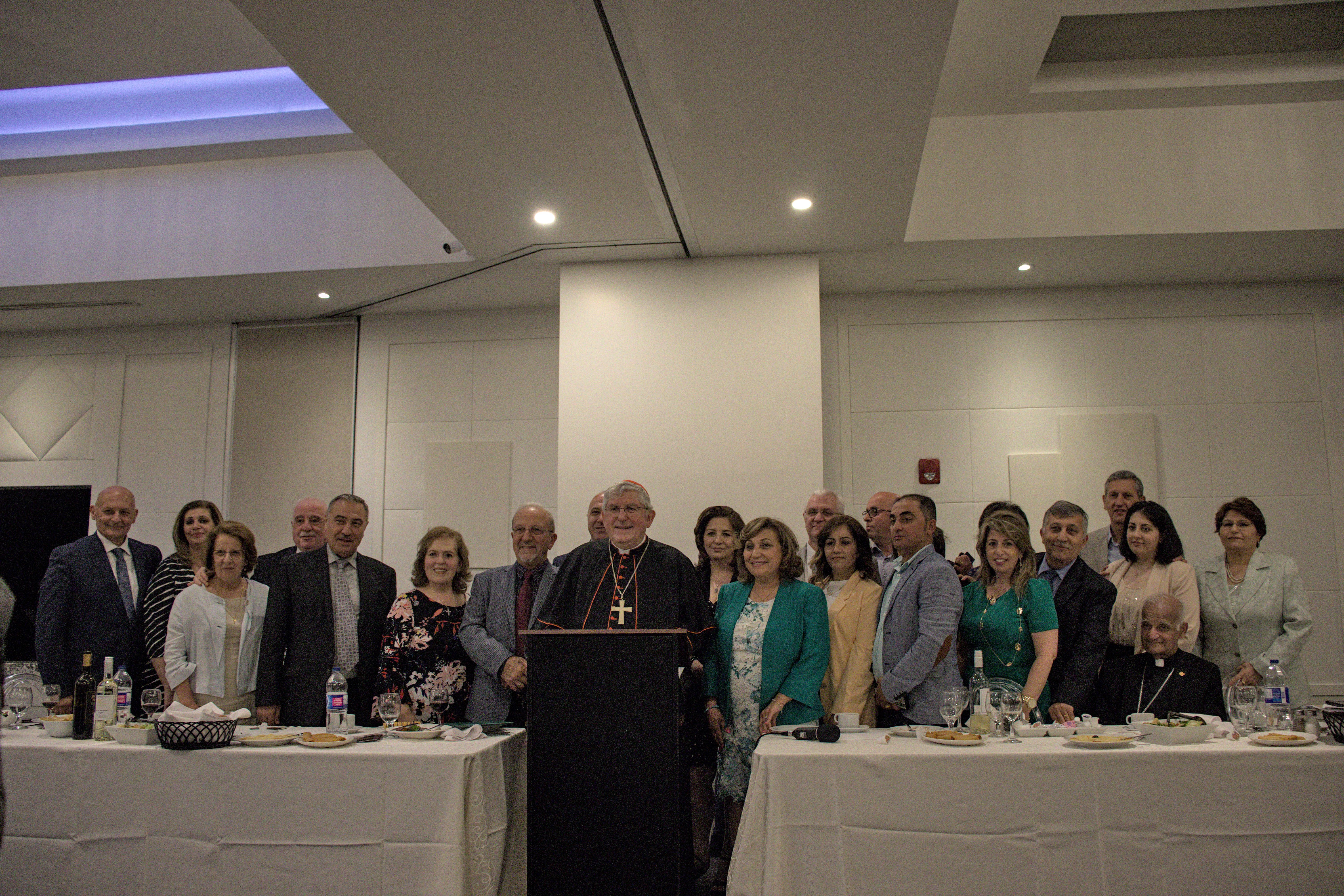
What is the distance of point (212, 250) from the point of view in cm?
659

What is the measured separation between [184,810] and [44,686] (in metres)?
1.14

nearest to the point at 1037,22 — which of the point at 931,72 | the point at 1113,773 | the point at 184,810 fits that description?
the point at 931,72

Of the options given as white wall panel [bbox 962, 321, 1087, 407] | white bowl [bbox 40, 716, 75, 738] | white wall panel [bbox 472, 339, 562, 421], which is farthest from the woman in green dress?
white wall panel [bbox 472, 339, 562, 421]

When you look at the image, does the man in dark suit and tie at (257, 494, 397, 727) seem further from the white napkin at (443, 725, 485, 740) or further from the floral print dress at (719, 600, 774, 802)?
the floral print dress at (719, 600, 774, 802)

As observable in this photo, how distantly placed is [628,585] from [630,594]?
4 centimetres

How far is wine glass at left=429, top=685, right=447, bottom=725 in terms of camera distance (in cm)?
396

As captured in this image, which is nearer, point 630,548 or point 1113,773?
point 1113,773

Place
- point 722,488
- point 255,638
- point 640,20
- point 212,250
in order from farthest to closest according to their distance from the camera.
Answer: point 212,250 < point 722,488 < point 255,638 < point 640,20

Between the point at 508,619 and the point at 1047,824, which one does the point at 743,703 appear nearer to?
the point at 508,619

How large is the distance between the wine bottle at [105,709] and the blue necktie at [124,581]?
118cm

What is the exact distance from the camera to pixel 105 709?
372cm

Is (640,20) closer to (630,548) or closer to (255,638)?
(630,548)

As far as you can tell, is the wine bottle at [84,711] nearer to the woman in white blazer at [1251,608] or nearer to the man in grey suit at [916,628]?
the man in grey suit at [916,628]

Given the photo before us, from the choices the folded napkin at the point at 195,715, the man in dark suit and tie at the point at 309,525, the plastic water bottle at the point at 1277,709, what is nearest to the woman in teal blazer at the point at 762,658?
the plastic water bottle at the point at 1277,709
